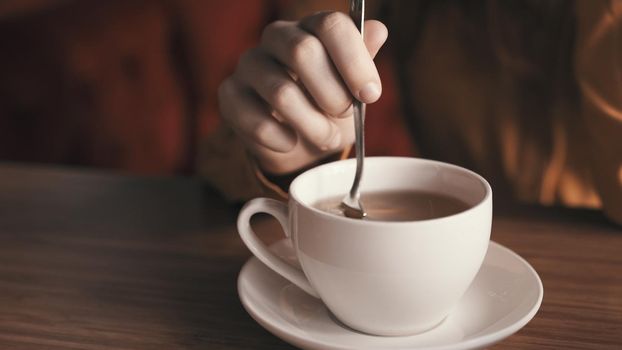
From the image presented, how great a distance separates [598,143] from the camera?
2.65 ft

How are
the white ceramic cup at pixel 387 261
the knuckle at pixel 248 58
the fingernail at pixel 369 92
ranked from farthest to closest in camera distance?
the knuckle at pixel 248 58 → the fingernail at pixel 369 92 → the white ceramic cup at pixel 387 261

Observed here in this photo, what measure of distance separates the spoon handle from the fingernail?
0.01m

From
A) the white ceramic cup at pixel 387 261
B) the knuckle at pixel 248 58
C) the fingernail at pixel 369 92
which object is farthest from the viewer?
the knuckle at pixel 248 58

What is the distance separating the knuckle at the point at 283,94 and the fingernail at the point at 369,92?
0.07m

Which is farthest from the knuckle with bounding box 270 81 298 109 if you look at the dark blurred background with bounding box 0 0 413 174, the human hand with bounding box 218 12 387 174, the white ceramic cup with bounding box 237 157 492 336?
the dark blurred background with bounding box 0 0 413 174

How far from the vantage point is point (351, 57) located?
0.51 m

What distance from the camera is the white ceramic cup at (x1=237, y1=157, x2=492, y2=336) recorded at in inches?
15.7

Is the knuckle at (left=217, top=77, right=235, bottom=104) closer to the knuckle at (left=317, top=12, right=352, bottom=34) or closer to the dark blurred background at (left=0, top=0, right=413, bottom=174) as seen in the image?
the knuckle at (left=317, top=12, right=352, bottom=34)

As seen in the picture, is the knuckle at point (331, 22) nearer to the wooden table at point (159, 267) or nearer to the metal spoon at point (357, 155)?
the metal spoon at point (357, 155)

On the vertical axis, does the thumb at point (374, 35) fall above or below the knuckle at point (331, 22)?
below

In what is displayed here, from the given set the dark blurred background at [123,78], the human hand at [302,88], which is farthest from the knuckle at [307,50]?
the dark blurred background at [123,78]

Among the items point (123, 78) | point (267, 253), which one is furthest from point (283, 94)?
point (123, 78)

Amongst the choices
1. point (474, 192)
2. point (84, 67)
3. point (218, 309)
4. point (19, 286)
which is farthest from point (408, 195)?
point (84, 67)

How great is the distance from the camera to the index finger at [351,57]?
51 centimetres
